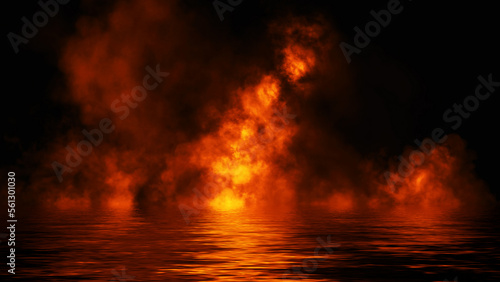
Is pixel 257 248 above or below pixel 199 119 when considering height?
below

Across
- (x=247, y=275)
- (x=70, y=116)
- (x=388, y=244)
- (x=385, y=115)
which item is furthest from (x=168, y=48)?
(x=247, y=275)

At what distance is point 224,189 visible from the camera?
180 ft

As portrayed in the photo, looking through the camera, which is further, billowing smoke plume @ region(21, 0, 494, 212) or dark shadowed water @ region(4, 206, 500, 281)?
billowing smoke plume @ region(21, 0, 494, 212)

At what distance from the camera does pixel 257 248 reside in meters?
25.2

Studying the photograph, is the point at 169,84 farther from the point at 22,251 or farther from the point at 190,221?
the point at 22,251

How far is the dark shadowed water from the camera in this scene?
20.1m

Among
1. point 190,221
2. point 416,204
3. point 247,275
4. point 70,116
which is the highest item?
point 70,116

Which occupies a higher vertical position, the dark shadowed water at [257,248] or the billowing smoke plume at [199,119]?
the billowing smoke plume at [199,119]

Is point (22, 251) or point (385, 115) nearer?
point (22, 251)

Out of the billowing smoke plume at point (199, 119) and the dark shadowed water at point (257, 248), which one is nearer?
the dark shadowed water at point (257, 248)

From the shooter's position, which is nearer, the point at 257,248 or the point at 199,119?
the point at 257,248

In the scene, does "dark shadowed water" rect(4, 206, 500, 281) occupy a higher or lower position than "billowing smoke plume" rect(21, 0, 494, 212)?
lower

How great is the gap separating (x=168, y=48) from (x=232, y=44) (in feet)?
12.8

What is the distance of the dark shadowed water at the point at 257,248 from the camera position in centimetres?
2006
